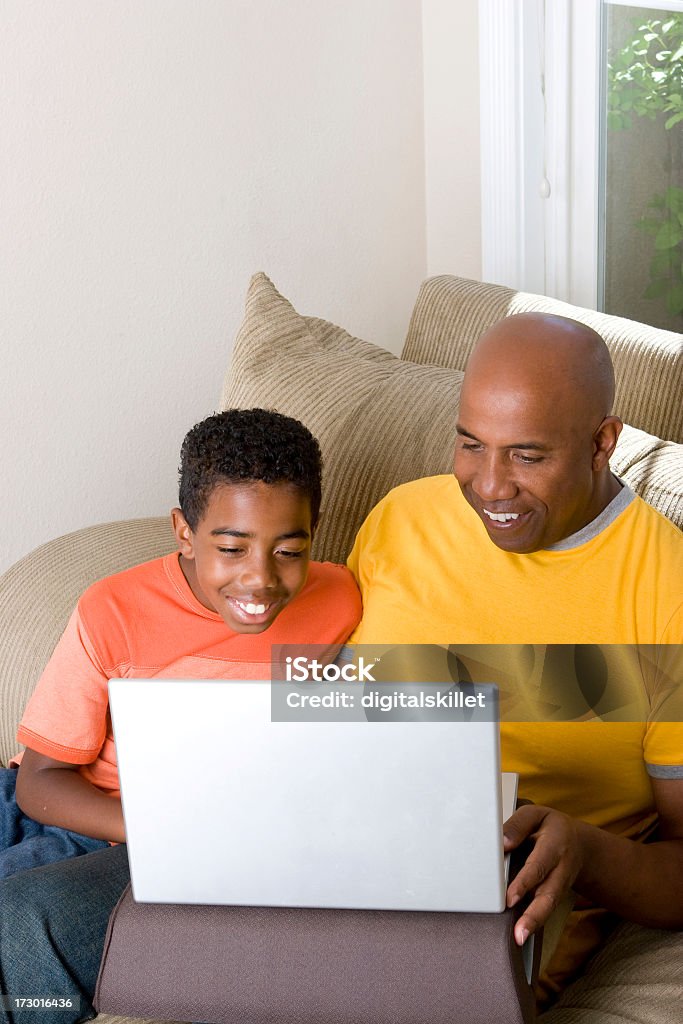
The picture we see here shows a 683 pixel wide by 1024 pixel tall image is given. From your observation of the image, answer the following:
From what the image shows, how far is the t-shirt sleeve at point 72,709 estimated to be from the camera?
1357 mm

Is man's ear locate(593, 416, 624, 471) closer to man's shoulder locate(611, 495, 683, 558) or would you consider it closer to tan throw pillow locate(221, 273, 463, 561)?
man's shoulder locate(611, 495, 683, 558)

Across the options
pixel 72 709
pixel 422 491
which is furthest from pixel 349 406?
pixel 72 709

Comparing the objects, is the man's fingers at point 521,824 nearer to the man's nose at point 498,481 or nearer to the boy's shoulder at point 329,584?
the man's nose at point 498,481

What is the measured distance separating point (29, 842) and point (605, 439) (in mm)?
807

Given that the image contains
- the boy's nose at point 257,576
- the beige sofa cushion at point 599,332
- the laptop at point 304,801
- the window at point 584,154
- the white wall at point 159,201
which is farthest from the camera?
the window at point 584,154

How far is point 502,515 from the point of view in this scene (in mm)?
1266

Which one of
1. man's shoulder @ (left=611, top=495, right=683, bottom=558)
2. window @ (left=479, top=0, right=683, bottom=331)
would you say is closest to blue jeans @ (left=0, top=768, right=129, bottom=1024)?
man's shoulder @ (left=611, top=495, right=683, bottom=558)

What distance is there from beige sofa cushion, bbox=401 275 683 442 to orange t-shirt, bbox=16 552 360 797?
489 millimetres

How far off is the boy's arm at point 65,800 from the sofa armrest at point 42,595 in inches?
10.4

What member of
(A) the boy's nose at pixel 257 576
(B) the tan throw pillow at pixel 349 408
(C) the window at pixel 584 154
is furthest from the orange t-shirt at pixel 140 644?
(C) the window at pixel 584 154

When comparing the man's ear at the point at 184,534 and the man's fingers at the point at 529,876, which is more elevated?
the man's ear at the point at 184,534

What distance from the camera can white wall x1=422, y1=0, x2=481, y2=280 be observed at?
2.40 m

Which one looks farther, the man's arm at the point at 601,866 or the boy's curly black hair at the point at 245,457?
the boy's curly black hair at the point at 245,457

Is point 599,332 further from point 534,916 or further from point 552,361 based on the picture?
point 534,916
